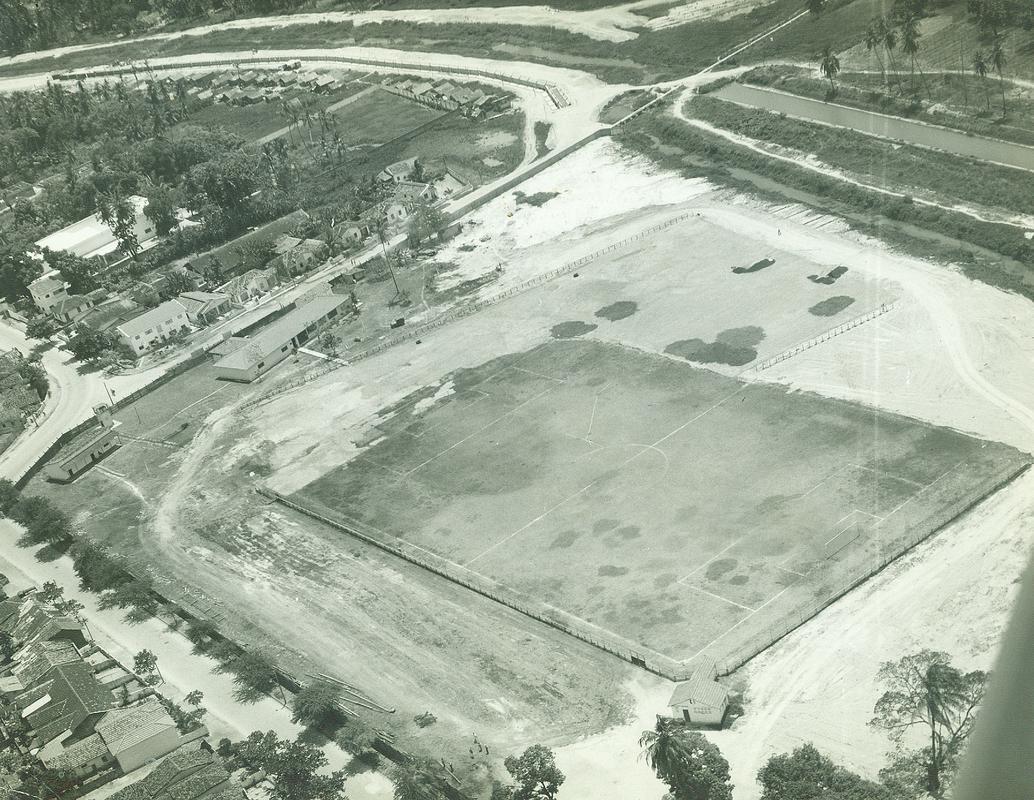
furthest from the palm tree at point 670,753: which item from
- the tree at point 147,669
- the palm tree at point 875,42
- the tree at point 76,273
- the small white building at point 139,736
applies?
the tree at point 76,273

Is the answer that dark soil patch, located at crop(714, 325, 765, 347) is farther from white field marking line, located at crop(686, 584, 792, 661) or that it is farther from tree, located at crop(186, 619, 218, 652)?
tree, located at crop(186, 619, 218, 652)

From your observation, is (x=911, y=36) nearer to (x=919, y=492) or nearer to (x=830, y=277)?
(x=830, y=277)

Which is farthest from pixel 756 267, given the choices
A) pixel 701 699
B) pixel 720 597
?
pixel 701 699

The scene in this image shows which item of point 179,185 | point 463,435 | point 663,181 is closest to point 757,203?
point 663,181

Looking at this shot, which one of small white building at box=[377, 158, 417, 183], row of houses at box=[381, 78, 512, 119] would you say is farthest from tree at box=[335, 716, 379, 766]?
row of houses at box=[381, 78, 512, 119]

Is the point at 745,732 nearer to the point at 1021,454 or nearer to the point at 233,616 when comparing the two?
the point at 1021,454
